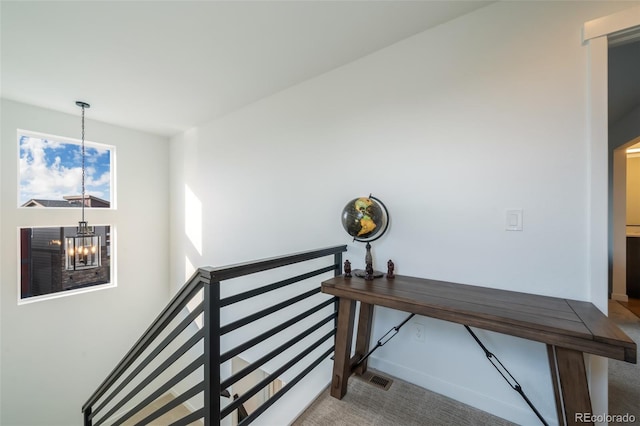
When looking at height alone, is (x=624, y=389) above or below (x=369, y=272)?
below

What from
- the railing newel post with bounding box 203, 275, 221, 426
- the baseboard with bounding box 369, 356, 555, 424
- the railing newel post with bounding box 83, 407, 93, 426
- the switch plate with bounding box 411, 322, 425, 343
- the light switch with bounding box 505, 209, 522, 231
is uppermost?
the light switch with bounding box 505, 209, 522, 231

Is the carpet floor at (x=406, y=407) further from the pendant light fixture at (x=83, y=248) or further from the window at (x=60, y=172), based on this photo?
the window at (x=60, y=172)

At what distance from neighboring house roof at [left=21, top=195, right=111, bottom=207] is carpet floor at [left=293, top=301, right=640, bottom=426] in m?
3.77

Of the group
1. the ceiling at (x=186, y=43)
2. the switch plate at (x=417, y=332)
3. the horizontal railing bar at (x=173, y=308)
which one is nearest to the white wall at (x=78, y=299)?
the ceiling at (x=186, y=43)

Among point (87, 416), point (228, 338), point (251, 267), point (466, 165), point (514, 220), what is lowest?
point (87, 416)

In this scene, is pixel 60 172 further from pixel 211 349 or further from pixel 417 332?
pixel 417 332

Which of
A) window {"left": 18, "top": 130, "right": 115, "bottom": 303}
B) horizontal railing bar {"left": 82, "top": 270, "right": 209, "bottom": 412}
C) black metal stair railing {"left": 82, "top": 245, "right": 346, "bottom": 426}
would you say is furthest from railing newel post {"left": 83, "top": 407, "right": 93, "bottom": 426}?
window {"left": 18, "top": 130, "right": 115, "bottom": 303}

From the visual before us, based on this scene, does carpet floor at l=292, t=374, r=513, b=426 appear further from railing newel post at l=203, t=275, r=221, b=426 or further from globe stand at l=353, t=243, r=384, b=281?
globe stand at l=353, t=243, r=384, b=281

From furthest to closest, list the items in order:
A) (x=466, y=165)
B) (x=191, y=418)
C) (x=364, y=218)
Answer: (x=364, y=218) < (x=466, y=165) < (x=191, y=418)

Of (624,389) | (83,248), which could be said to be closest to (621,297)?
(624,389)

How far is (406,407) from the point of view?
156cm

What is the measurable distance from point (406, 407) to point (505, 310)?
2.91 feet

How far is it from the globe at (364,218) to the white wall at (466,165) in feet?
0.60

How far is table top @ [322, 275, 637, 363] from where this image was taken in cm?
96
